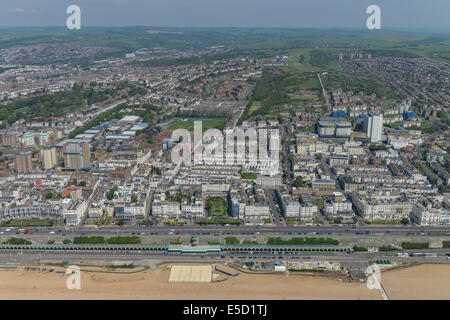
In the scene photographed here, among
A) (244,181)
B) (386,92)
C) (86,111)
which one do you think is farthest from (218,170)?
(386,92)

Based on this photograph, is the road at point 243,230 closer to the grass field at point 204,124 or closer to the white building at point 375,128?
the white building at point 375,128

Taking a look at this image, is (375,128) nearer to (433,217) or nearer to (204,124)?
(433,217)

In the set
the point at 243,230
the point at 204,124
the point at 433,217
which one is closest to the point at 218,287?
the point at 243,230

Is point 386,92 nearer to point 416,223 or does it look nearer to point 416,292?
point 416,223

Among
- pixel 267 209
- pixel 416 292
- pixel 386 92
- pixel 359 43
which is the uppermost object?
pixel 359 43

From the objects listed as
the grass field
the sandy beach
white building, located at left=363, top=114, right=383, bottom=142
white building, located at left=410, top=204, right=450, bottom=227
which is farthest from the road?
the grass field

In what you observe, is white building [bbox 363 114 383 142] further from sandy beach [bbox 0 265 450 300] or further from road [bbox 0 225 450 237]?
sandy beach [bbox 0 265 450 300]
